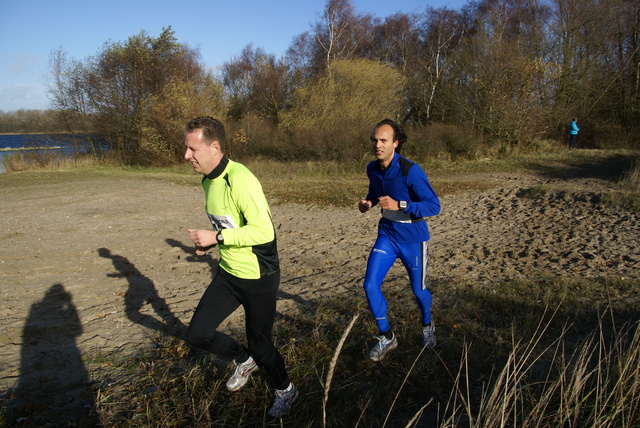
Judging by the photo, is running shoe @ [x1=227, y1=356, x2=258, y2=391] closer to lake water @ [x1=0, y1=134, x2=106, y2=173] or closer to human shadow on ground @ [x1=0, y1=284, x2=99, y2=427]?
human shadow on ground @ [x1=0, y1=284, x2=99, y2=427]

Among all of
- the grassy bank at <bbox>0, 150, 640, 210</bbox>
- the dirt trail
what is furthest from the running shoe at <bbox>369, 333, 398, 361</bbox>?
the grassy bank at <bbox>0, 150, 640, 210</bbox>

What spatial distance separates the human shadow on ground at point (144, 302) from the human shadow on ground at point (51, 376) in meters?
0.69

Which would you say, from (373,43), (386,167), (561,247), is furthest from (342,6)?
(386,167)

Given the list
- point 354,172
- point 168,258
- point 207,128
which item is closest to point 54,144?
point 354,172

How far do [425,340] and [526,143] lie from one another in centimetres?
2413

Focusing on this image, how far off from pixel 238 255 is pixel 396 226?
1.56 m

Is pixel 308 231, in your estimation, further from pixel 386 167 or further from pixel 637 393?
pixel 637 393

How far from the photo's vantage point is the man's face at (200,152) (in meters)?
2.99

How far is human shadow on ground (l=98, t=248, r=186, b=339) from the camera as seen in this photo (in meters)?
5.22

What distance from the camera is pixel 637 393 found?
2555 mm

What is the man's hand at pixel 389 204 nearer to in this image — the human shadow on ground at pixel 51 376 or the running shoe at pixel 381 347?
the running shoe at pixel 381 347

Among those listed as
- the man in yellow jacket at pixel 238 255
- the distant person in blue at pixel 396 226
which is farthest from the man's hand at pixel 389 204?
the man in yellow jacket at pixel 238 255

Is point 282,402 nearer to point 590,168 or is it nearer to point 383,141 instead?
point 383,141

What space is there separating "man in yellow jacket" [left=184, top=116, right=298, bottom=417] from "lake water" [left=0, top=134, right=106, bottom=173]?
28.7m
